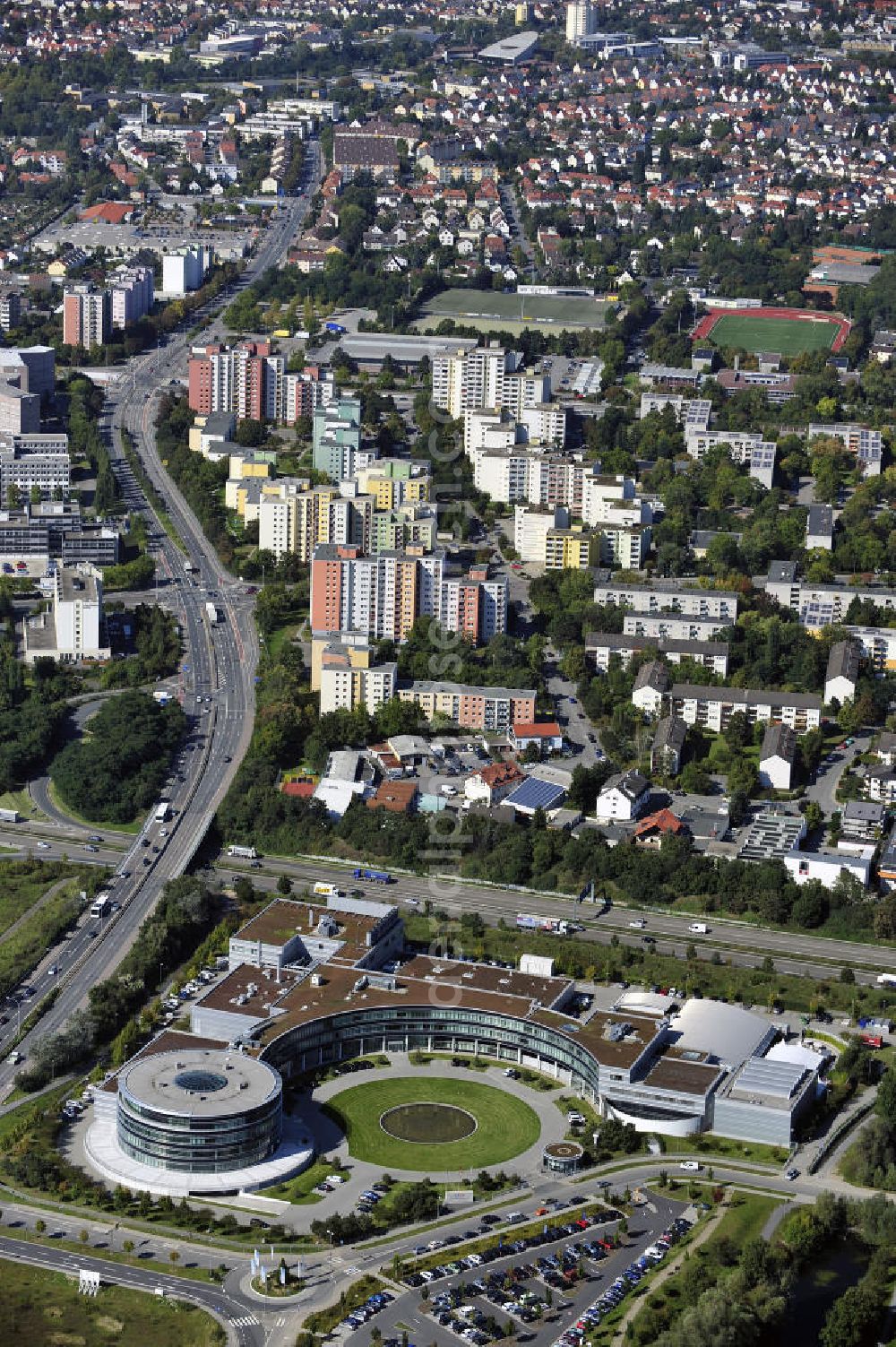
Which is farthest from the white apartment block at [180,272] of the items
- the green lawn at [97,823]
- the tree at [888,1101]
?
the tree at [888,1101]

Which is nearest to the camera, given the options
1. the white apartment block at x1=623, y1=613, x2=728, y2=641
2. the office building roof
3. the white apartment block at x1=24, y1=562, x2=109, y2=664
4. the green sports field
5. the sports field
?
the office building roof

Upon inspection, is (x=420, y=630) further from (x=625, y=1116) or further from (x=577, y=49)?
(x=577, y=49)

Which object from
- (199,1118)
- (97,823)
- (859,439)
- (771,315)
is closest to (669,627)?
(97,823)

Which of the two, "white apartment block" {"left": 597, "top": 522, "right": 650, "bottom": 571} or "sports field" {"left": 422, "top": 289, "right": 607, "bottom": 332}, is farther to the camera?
"sports field" {"left": 422, "top": 289, "right": 607, "bottom": 332}

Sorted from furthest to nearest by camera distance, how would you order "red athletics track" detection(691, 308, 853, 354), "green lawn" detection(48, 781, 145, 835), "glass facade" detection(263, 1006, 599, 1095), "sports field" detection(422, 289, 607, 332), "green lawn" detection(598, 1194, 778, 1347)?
"red athletics track" detection(691, 308, 853, 354), "sports field" detection(422, 289, 607, 332), "green lawn" detection(48, 781, 145, 835), "glass facade" detection(263, 1006, 599, 1095), "green lawn" detection(598, 1194, 778, 1347)

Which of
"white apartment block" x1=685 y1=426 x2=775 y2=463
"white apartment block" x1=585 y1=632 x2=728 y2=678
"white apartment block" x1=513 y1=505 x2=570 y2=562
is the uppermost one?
"white apartment block" x1=685 y1=426 x2=775 y2=463

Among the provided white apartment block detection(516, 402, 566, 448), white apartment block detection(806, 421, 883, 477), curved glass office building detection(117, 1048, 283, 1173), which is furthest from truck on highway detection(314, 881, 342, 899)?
white apartment block detection(806, 421, 883, 477)

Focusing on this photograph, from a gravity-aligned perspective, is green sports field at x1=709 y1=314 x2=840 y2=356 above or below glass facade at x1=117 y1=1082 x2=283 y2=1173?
above

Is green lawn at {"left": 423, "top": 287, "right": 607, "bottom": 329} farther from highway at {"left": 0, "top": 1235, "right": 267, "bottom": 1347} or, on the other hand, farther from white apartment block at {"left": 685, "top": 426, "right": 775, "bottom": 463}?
highway at {"left": 0, "top": 1235, "right": 267, "bottom": 1347}

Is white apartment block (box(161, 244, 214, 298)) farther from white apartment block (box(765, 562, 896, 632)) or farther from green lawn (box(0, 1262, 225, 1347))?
green lawn (box(0, 1262, 225, 1347))
